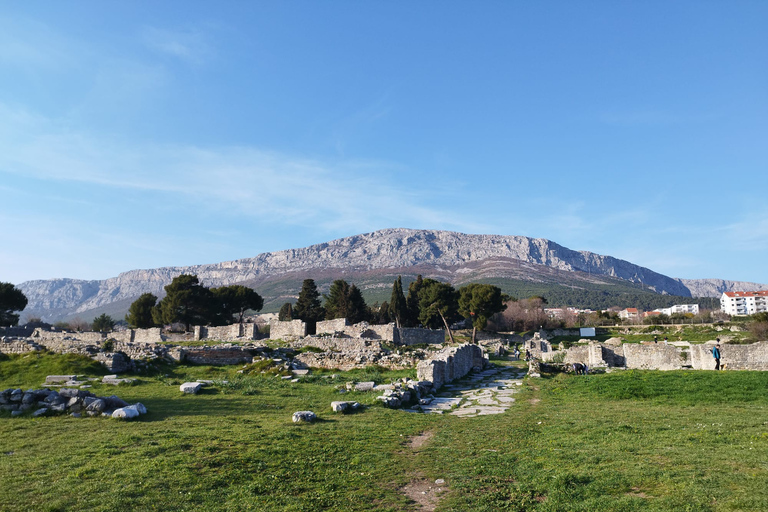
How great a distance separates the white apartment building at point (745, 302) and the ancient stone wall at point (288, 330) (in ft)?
521

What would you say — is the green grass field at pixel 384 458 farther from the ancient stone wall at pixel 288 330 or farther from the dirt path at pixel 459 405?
the ancient stone wall at pixel 288 330

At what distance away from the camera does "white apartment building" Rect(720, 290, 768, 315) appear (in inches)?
6024

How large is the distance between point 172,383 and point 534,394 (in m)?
14.3

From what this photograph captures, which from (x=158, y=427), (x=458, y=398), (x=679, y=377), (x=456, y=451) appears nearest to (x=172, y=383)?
(x=158, y=427)

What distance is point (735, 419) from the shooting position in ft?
35.6

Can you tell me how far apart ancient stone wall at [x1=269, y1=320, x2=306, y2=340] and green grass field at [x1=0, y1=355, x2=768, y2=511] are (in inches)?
1277

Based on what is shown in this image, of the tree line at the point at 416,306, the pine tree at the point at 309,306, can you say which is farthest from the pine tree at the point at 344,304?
the pine tree at the point at 309,306

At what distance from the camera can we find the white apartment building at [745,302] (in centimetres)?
15300

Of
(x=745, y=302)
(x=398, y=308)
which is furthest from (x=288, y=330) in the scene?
(x=745, y=302)

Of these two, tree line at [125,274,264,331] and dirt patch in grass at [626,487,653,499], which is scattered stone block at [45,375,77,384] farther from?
tree line at [125,274,264,331]

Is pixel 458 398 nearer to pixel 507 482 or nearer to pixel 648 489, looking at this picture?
pixel 507 482

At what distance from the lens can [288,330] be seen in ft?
156

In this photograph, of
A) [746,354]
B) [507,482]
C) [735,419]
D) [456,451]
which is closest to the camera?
[507,482]

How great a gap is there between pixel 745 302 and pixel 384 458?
19402cm
